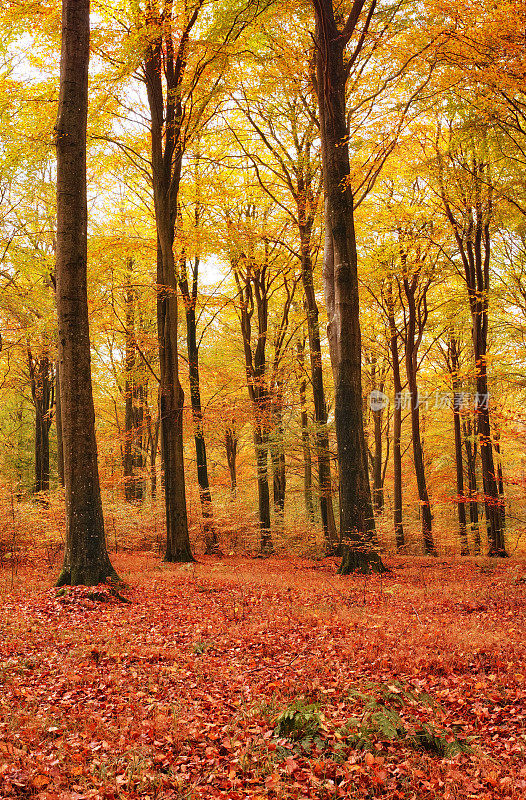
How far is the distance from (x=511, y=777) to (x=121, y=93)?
47.3 feet

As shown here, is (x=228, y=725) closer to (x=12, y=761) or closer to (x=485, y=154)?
(x=12, y=761)

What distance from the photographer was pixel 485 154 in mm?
12289

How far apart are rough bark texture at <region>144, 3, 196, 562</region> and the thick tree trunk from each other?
376cm

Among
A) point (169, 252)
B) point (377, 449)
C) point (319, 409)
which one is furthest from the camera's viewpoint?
point (377, 449)

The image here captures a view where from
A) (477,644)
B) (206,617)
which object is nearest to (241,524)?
(206,617)

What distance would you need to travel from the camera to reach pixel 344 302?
33.8ft

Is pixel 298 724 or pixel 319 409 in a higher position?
pixel 319 409

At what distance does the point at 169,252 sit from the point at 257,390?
647 centimetres

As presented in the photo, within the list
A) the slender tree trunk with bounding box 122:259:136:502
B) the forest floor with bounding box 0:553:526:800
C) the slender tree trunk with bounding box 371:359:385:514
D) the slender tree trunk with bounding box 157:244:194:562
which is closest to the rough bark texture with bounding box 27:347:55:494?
the slender tree trunk with bounding box 122:259:136:502

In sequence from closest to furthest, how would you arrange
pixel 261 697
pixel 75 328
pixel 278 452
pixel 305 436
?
pixel 261 697, pixel 75 328, pixel 305 436, pixel 278 452

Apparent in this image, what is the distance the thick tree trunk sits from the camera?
7.70m

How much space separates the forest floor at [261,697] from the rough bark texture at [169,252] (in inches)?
170

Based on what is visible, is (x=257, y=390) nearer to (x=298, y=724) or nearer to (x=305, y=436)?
(x=305, y=436)

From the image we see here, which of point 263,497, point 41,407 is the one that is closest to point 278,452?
point 263,497
